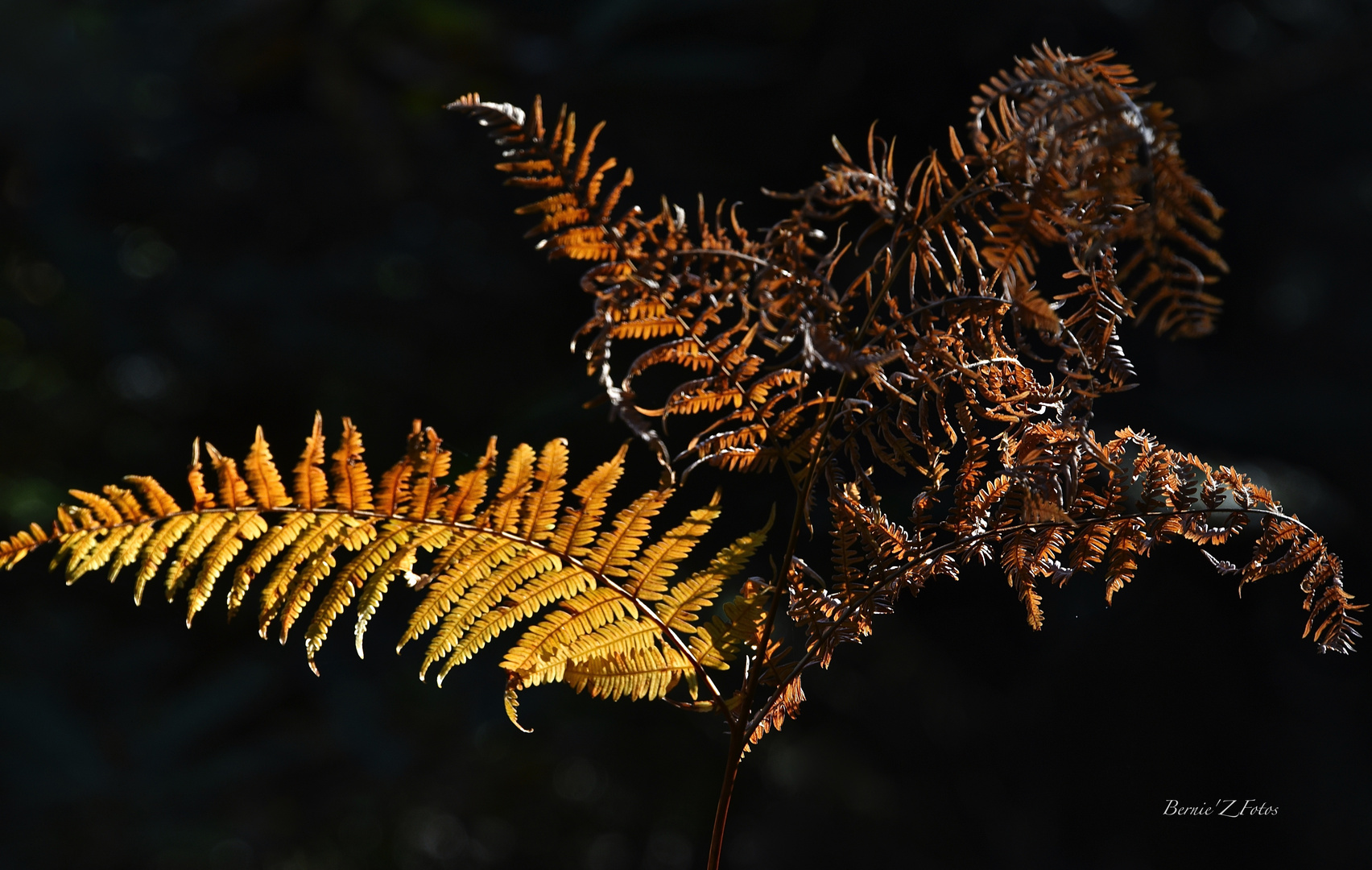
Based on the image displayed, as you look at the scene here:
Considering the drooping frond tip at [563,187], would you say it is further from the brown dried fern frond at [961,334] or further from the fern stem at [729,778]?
the fern stem at [729,778]

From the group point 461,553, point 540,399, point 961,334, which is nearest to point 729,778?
point 461,553

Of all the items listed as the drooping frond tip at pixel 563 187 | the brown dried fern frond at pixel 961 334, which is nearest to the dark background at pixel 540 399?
the brown dried fern frond at pixel 961 334

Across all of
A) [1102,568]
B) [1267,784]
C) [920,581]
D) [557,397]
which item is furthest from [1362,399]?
[920,581]

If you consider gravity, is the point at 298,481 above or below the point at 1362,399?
below

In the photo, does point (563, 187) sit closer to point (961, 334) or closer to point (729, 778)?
point (961, 334)

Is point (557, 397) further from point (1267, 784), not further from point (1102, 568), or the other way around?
point (1267, 784)

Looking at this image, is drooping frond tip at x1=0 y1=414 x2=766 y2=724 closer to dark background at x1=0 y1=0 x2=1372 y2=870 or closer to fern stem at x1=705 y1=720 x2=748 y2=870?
fern stem at x1=705 y1=720 x2=748 y2=870
